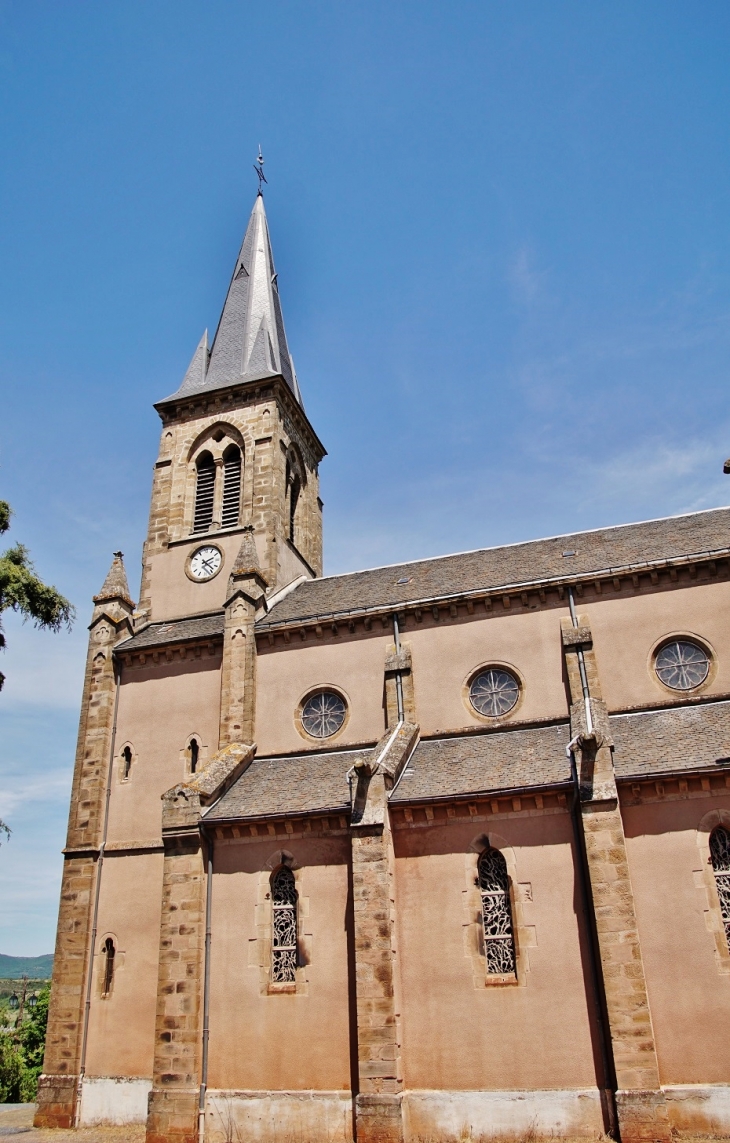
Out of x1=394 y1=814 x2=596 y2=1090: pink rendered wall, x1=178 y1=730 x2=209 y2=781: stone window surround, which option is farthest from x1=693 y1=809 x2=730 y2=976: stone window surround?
x1=178 y1=730 x2=209 y2=781: stone window surround

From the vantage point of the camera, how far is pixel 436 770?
63.1 ft

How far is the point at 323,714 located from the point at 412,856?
569 cm

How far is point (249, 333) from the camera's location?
33.9 m

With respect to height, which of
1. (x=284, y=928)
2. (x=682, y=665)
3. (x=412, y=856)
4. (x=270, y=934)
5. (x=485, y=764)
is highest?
(x=682, y=665)

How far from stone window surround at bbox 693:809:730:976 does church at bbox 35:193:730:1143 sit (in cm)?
6

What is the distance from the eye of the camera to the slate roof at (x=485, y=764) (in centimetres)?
1769

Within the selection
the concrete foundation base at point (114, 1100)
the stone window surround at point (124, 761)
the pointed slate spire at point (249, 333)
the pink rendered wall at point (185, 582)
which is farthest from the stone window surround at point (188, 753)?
the pointed slate spire at point (249, 333)

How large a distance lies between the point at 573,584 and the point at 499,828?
7015 mm

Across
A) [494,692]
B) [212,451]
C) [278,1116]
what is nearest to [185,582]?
[212,451]

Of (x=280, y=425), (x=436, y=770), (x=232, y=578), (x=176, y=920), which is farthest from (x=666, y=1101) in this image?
(x=280, y=425)

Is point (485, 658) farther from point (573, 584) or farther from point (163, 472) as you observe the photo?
point (163, 472)

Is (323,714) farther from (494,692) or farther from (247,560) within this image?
(247,560)

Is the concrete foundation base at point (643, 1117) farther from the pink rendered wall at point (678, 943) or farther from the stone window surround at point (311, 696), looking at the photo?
the stone window surround at point (311, 696)

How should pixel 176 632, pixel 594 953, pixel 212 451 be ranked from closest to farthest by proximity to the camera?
pixel 594 953 < pixel 176 632 < pixel 212 451
